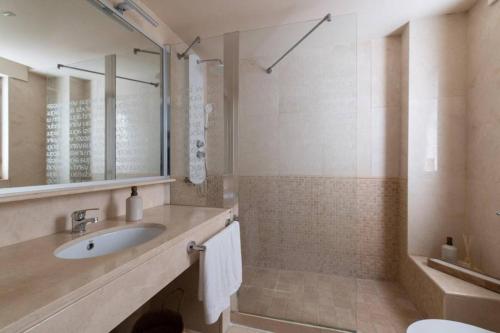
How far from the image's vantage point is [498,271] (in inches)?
57.6

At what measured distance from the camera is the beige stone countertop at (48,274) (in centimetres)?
49

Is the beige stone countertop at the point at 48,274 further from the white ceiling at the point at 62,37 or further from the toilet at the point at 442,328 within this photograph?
the toilet at the point at 442,328

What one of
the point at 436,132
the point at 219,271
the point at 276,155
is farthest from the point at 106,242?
the point at 436,132

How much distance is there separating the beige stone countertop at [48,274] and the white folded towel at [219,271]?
20cm

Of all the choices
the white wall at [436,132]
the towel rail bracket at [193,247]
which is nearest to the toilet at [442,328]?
the white wall at [436,132]

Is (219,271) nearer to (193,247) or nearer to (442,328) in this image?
(193,247)

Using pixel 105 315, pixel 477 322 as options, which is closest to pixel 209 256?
pixel 105 315

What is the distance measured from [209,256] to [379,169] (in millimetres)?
1786

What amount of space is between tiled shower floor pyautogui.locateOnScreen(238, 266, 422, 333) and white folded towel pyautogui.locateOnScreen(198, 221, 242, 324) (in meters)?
0.42

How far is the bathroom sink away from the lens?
0.94 m

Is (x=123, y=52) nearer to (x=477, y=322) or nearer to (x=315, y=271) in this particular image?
(x=315, y=271)

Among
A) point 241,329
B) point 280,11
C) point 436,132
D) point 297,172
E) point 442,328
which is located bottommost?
point 241,329

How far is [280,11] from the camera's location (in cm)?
172

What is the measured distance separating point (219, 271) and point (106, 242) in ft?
1.94
